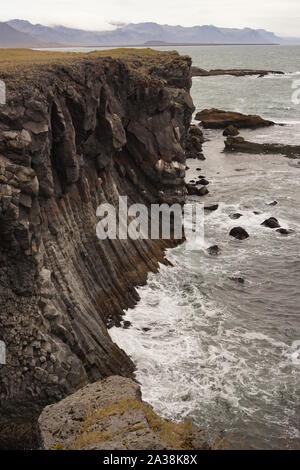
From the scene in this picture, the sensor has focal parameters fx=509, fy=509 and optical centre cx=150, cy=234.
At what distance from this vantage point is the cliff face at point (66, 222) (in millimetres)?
22469

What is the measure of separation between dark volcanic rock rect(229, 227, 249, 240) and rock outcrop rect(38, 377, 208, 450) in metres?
30.5

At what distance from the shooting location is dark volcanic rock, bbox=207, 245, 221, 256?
43.7m

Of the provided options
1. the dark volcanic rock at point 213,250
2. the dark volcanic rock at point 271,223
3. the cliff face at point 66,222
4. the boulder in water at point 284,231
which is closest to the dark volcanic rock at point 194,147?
the dark volcanic rock at point 271,223

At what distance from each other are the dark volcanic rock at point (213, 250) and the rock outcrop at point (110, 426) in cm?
2592

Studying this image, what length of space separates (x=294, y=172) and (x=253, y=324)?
4164 centimetres

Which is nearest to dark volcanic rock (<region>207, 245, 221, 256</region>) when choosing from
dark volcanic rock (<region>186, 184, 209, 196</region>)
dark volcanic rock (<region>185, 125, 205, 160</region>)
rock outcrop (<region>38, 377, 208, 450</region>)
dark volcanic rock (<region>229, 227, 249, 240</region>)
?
dark volcanic rock (<region>229, 227, 249, 240</region>)

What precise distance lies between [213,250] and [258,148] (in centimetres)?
4237

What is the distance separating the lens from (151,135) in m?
43.0

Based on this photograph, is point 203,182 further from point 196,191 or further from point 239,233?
point 239,233

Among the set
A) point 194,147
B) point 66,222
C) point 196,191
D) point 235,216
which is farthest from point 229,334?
point 194,147

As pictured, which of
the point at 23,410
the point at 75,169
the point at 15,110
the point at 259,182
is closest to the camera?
the point at 23,410

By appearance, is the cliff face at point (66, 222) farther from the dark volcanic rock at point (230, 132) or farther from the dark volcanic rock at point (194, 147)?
the dark volcanic rock at point (230, 132)

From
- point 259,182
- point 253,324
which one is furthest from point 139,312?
point 259,182
